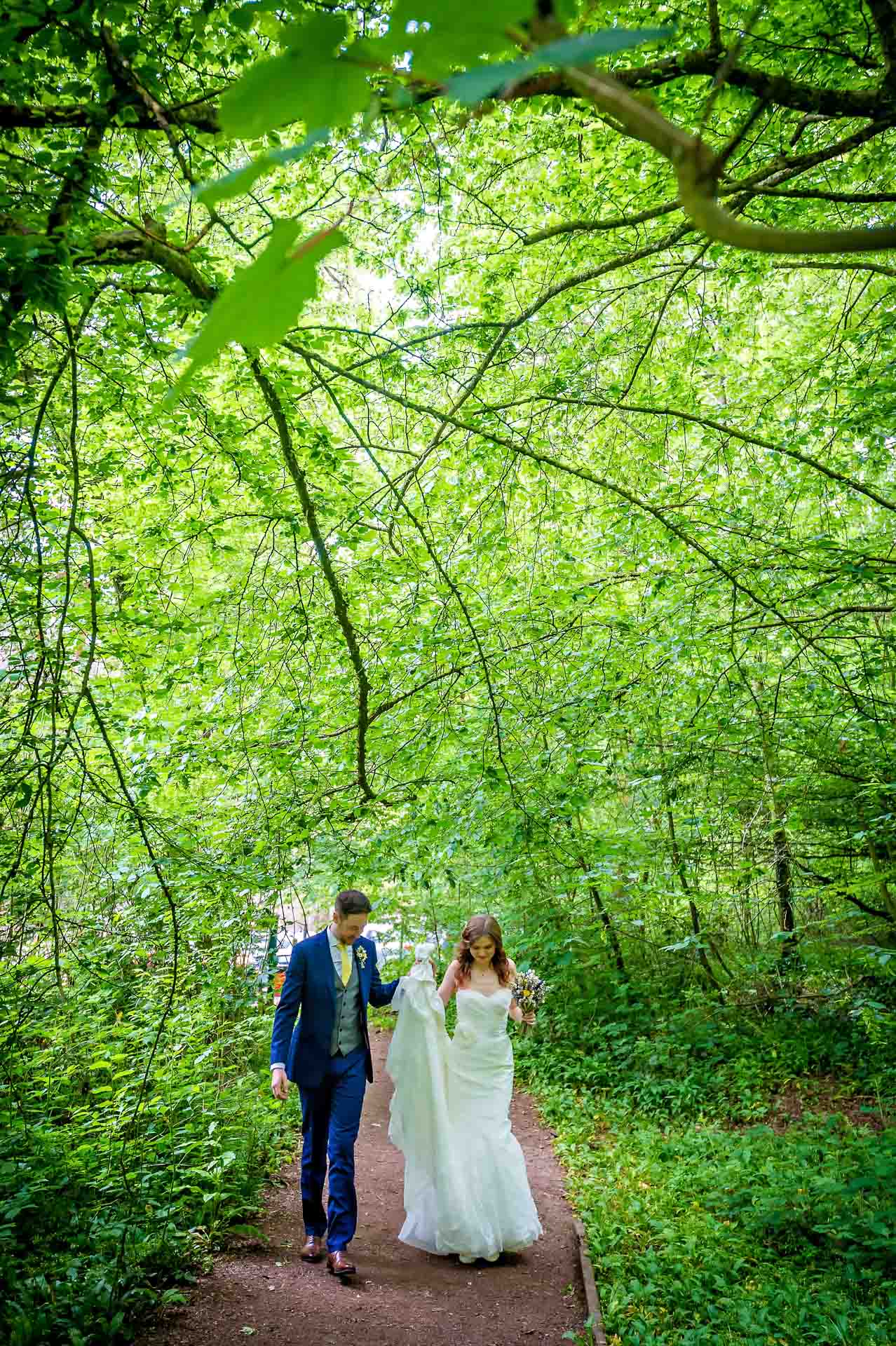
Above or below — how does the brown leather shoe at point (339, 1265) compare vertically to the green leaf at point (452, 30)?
below

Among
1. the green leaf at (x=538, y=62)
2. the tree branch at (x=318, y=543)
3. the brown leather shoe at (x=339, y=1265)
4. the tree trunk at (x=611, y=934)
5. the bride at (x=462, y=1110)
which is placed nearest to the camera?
the green leaf at (x=538, y=62)

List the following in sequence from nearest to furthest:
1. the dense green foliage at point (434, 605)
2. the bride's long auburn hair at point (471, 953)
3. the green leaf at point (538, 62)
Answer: the green leaf at point (538, 62) < the dense green foliage at point (434, 605) < the bride's long auburn hair at point (471, 953)

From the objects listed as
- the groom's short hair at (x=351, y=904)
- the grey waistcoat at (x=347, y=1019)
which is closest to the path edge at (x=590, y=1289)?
the grey waistcoat at (x=347, y=1019)

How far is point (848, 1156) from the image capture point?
5.95m

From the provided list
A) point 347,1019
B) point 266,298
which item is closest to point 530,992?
point 347,1019

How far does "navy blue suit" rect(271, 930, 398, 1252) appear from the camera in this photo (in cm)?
484

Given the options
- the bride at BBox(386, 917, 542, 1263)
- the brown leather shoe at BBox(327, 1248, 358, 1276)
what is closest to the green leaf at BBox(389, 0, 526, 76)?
the bride at BBox(386, 917, 542, 1263)

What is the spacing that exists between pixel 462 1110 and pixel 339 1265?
3.41 feet

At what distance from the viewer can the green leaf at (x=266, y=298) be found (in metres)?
0.41

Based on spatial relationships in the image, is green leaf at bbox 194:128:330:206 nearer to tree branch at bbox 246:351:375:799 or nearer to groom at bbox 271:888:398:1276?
tree branch at bbox 246:351:375:799

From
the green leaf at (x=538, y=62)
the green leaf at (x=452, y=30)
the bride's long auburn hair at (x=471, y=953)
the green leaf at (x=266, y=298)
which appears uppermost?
the green leaf at (x=452, y=30)

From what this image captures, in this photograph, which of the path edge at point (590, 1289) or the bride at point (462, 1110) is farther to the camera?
the bride at point (462, 1110)

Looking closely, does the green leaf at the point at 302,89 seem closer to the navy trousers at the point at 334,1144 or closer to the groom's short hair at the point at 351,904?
the groom's short hair at the point at 351,904

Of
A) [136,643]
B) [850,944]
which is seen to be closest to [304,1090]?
[136,643]
